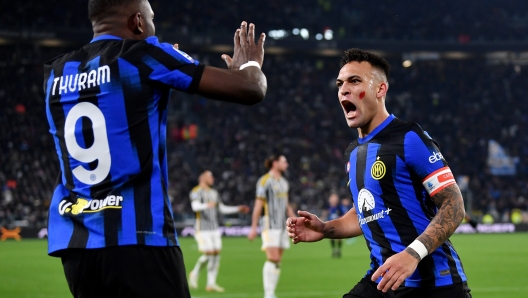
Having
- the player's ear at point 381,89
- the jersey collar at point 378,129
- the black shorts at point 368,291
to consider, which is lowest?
the black shorts at point 368,291

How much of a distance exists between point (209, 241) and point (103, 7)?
11227 millimetres

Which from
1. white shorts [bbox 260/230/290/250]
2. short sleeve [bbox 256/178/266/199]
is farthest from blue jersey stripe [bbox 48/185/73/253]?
short sleeve [bbox 256/178/266/199]

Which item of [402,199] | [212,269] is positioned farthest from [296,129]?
[402,199]

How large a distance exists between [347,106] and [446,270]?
4.05 feet

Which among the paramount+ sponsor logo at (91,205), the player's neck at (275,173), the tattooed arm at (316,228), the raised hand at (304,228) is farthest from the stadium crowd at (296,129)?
the paramount+ sponsor logo at (91,205)

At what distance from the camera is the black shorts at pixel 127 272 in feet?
9.61

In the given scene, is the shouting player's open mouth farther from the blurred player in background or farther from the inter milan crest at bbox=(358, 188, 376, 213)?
the blurred player in background

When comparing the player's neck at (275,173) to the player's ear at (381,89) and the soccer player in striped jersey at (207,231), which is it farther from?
the player's ear at (381,89)

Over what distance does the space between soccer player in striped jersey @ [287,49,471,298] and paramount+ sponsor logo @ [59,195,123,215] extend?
1.51m

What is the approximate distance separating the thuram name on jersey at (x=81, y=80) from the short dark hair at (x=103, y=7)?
318 mm

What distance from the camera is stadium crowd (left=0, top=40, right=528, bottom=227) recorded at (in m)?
34.7

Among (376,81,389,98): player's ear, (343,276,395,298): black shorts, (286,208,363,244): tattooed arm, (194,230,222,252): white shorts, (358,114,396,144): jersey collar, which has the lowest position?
(343,276,395,298): black shorts

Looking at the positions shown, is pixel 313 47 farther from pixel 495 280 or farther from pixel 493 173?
pixel 495 280

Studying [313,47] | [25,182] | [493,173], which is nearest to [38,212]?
[25,182]
